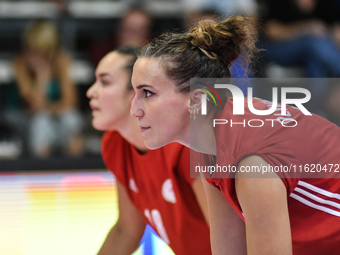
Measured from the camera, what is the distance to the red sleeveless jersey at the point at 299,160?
873mm

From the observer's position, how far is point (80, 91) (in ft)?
13.9

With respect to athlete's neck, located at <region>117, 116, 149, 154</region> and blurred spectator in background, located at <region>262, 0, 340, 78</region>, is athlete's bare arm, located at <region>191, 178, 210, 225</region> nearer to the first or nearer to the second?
athlete's neck, located at <region>117, 116, 149, 154</region>

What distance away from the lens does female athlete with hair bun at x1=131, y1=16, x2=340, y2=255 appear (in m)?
0.89

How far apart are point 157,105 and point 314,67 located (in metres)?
2.87

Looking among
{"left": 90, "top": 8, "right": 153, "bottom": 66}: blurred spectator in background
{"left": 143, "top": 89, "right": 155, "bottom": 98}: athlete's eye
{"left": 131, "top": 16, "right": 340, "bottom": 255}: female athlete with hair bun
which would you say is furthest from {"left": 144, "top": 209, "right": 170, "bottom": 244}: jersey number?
{"left": 90, "top": 8, "right": 153, "bottom": 66}: blurred spectator in background

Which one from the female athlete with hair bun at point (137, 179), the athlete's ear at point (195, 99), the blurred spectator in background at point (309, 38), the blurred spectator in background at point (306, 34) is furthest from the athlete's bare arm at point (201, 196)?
the blurred spectator in background at point (306, 34)

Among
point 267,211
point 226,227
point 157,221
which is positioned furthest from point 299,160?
point 157,221

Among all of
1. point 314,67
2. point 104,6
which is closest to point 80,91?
point 104,6

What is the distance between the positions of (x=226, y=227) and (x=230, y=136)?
0.27 m

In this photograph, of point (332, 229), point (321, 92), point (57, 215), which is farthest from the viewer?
point (321, 92)

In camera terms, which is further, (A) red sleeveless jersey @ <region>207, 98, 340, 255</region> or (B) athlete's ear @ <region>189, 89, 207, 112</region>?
(B) athlete's ear @ <region>189, 89, 207, 112</region>

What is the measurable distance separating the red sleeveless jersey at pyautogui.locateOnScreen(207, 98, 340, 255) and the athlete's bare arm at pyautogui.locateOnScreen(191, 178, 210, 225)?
254 millimetres

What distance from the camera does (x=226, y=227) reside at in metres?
1.05

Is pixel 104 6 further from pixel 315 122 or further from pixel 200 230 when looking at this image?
pixel 315 122
